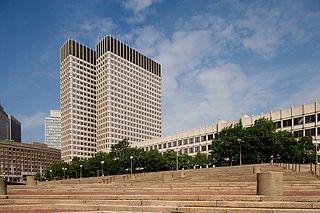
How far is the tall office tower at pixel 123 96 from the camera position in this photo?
6491 inches

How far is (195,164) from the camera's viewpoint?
8700 cm

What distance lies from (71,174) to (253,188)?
105 meters

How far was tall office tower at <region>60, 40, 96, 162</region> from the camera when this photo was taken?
16575 cm

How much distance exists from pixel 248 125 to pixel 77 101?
101436 millimetres

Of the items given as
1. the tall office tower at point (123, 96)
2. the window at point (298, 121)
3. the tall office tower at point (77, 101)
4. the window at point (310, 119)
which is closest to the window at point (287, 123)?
the window at point (298, 121)

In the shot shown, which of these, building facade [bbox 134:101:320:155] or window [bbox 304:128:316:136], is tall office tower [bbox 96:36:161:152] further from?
window [bbox 304:128:316:136]

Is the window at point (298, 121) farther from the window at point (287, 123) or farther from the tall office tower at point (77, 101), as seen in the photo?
the tall office tower at point (77, 101)

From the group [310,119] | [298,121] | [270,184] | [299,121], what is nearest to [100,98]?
[298,121]

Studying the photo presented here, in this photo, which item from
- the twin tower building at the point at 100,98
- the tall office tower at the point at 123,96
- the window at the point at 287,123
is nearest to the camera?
the window at the point at 287,123

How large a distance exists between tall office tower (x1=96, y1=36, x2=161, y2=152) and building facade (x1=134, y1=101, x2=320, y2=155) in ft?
113

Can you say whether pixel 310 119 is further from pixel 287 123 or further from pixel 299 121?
pixel 287 123

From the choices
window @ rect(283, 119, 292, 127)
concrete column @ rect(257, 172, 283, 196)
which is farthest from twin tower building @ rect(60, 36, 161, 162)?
concrete column @ rect(257, 172, 283, 196)

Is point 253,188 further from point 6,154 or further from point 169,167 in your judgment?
point 6,154

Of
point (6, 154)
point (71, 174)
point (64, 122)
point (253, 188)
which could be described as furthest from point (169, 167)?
point (6, 154)
